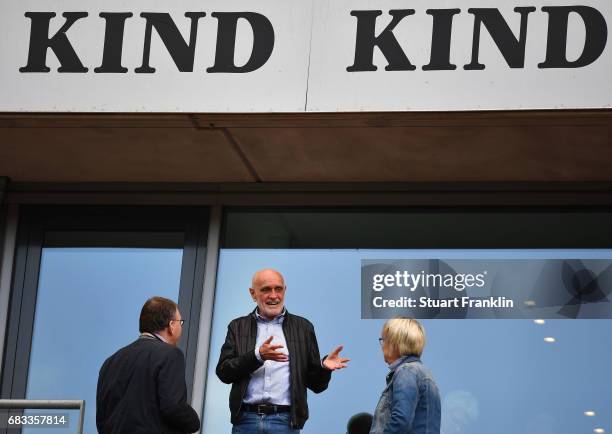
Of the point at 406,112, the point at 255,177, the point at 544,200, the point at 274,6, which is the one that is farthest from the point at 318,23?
the point at 544,200

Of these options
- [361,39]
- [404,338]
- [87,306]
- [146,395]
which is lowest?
[146,395]

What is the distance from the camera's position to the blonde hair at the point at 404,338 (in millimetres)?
5766

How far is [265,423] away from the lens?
20.2ft

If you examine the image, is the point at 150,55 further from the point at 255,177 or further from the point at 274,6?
the point at 255,177

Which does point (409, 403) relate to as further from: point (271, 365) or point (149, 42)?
point (149, 42)

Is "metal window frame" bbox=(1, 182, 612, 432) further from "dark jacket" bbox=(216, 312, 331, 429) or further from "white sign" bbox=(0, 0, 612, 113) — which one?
"white sign" bbox=(0, 0, 612, 113)

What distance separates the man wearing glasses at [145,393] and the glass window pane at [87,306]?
2.00m

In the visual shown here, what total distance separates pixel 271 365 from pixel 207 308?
4.25 ft

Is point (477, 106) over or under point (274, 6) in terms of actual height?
under

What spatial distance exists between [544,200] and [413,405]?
94.9 inches

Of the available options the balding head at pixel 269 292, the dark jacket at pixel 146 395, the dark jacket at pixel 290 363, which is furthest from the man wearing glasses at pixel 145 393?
the balding head at pixel 269 292

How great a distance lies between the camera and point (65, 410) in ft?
23.6

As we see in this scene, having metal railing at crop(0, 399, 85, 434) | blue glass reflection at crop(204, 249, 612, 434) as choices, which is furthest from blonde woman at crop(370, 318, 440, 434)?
metal railing at crop(0, 399, 85, 434)

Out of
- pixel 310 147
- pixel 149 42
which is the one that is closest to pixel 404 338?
pixel 310 147
